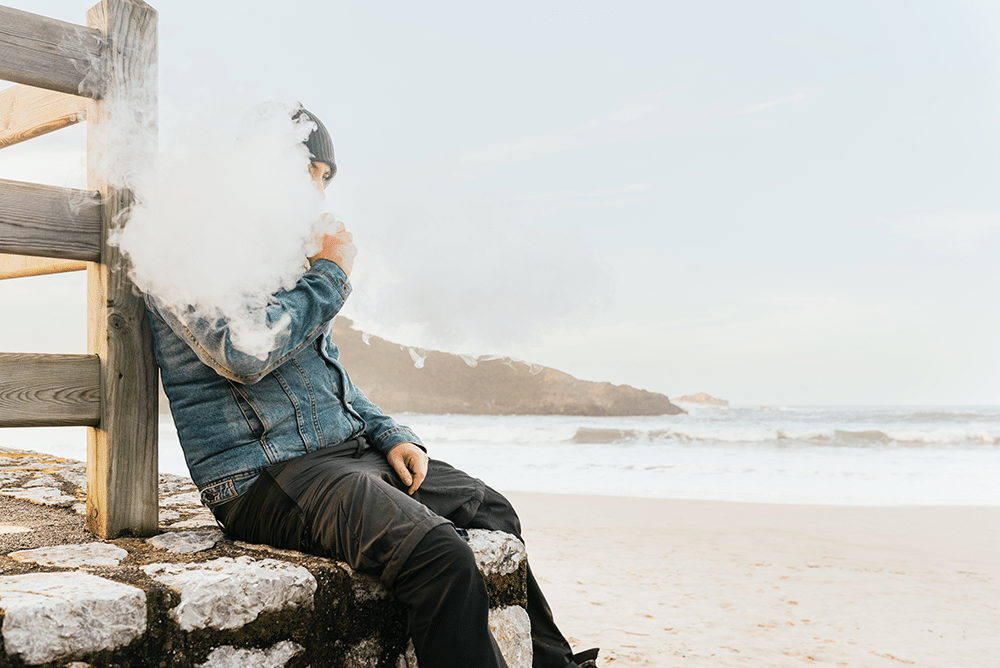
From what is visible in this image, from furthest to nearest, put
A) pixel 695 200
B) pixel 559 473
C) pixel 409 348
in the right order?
pixel 695 200 → pixel 559 473 → pixel 409 348

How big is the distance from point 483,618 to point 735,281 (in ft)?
76.0

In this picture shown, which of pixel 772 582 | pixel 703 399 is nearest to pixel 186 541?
pixel 772 582

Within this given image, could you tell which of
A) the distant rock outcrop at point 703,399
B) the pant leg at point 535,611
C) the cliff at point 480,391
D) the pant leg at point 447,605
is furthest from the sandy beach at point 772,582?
the distant rock outcrop at point 703,399

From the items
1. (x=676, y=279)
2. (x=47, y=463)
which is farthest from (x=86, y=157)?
(x=676, y=279)

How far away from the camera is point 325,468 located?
1685 millimetres

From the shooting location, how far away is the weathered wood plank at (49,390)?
5.30 feet

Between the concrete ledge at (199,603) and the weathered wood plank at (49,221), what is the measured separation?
719 millimetres

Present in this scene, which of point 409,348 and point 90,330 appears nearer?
point 90,330

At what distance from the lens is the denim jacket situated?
5.40 feet

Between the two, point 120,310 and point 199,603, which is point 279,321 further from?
point 199,603

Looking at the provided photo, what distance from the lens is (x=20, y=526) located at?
1903mm

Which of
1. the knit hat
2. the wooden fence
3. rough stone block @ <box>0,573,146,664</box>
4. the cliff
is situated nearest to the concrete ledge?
rough stone block @ <box>0,573,146,664</box>

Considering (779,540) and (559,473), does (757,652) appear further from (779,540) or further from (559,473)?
(559,473)

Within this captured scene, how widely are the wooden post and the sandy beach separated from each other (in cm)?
217
